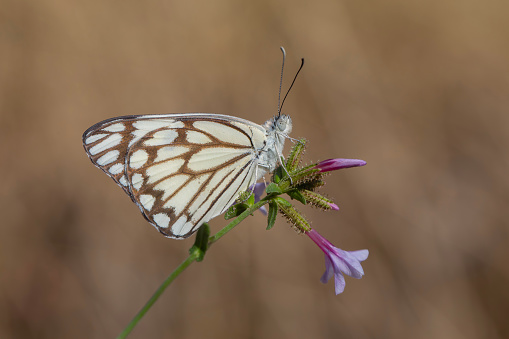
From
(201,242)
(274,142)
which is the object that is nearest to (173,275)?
(201,242)

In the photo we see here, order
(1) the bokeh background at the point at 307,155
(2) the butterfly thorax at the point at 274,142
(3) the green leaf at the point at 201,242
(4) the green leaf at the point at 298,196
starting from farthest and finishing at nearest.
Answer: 1. (1) the bokeh background at the point at 307,155
2. (2) the butterfly thorax at the point at 274,142
3. (4) the green leaf at the point at 298,196
4. (3) the green leaf at the point at 201,242

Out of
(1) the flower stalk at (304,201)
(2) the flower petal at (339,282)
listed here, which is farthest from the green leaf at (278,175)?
(2) the flower petal at (339,282)

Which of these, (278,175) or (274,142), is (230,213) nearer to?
(278,175)

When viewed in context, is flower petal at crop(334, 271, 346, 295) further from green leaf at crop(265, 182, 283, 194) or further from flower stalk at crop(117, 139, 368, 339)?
green leaf at crop(265, 182, 283, 194)

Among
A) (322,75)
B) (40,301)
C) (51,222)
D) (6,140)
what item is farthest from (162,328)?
(322,75)

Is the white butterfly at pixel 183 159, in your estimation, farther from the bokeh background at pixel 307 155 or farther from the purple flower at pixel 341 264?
the bokeh background at pixel 307 155

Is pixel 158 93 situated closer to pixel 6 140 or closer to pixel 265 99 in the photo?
pixel 265 99
